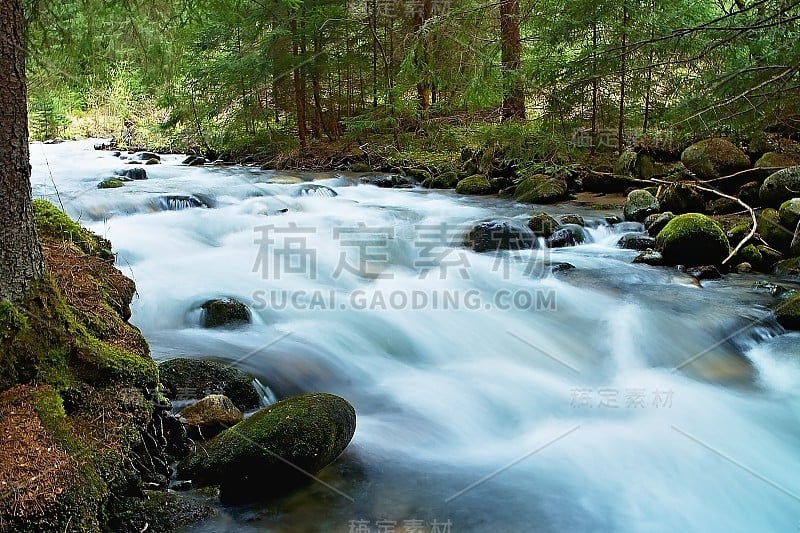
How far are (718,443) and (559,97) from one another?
7602mm

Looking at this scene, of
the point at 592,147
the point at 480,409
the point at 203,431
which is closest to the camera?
the point at 203,431

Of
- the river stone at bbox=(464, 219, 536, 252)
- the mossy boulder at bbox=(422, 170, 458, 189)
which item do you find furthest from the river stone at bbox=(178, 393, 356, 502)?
the mossy boulder at bbox=(422, 170, 458, 189)

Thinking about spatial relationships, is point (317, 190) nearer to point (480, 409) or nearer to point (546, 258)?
point (546, 258)

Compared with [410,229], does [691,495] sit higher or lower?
lower

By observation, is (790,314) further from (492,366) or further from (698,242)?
(492,366)

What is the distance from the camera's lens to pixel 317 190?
40.6 ft

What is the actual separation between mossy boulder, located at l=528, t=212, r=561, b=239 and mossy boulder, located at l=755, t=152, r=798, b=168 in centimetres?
327

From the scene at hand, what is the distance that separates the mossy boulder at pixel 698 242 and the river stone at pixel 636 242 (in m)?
0.79

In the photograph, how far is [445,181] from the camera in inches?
518

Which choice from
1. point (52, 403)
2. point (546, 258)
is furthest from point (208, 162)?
point (52, 403)

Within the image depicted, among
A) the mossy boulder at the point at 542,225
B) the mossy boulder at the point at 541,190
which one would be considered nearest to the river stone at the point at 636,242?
the mossy boulder at the point at 542,225

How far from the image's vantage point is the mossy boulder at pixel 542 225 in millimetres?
8727

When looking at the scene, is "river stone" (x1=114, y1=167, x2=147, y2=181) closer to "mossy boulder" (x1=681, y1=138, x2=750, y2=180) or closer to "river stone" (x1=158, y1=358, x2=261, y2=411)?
"river stone" (x1=158, y1=358, x2=261, y2=411)

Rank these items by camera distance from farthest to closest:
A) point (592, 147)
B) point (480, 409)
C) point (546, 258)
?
point (592, 147) < point (546, 258) < point (480, 409)
